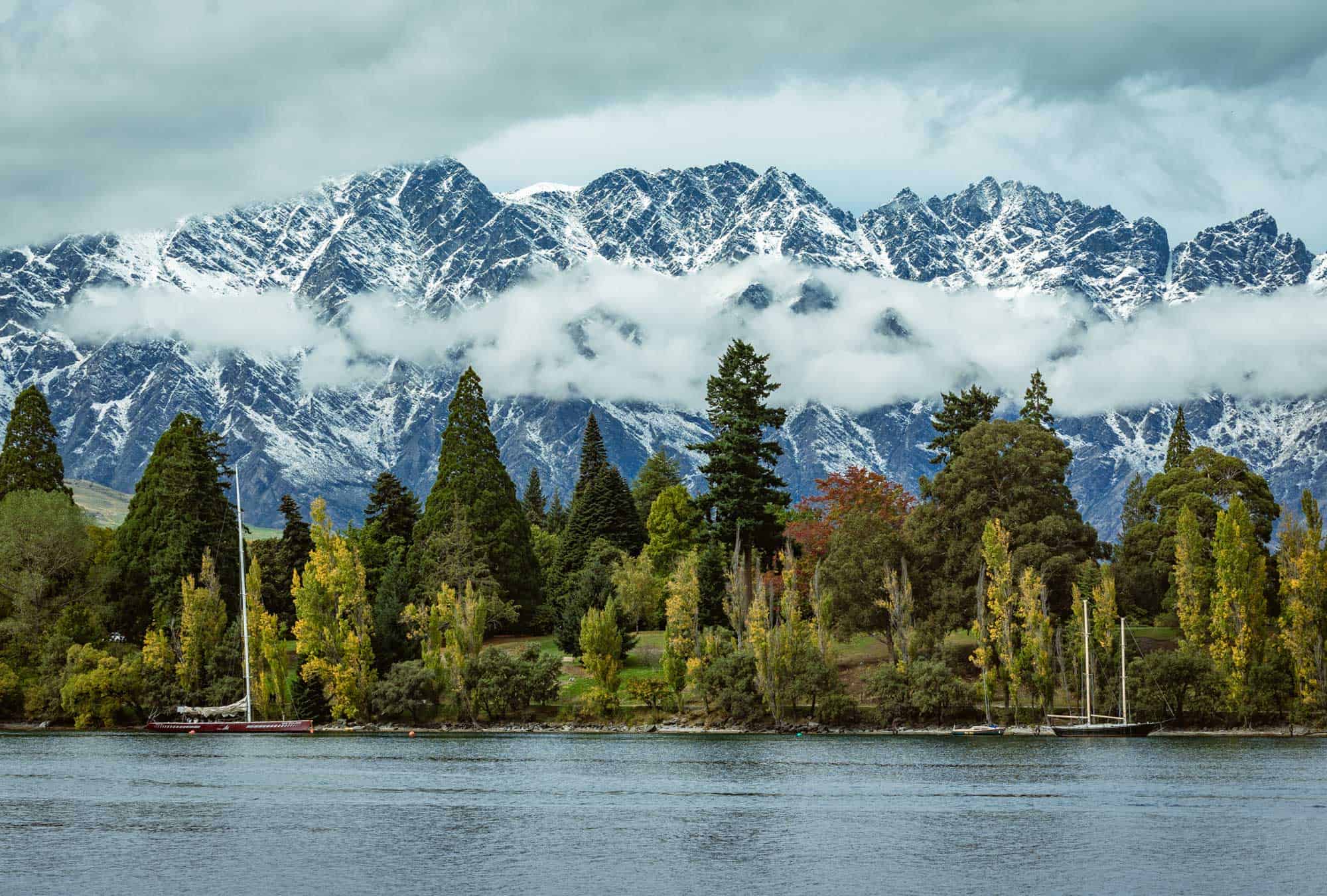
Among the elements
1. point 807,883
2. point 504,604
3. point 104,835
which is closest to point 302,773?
point 104,835

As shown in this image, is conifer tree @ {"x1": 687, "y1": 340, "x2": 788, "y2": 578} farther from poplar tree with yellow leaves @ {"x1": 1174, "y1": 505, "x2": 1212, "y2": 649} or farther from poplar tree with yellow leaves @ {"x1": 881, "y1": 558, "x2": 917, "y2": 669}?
poplar tree with yellow leaves @ {"x1": 1174, "y1": 505, "x2": 1212, "y2": 649}

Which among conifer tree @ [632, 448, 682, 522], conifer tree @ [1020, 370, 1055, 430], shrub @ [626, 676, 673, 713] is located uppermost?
conifer tree @ [1020, 370, 1055, 430]

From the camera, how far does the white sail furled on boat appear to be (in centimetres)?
12038

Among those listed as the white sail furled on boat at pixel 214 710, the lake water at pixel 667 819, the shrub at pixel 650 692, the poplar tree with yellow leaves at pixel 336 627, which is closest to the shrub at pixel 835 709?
the shrub at pixel 650 692

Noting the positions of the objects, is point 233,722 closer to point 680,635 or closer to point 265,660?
point 265,660

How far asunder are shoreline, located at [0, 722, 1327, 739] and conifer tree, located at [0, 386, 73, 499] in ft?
87.0

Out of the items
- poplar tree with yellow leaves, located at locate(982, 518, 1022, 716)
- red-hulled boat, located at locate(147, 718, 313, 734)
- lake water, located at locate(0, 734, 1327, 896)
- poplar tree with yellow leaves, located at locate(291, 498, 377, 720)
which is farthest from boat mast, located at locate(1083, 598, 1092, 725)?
Answer: red-hulled boat, located at locate(147, 718, 313, 734)

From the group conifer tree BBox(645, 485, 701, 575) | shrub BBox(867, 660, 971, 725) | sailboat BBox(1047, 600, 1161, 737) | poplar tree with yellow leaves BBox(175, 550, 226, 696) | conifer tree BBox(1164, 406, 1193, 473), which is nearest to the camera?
sailboat BBox(1047, 600, 1161, 737)

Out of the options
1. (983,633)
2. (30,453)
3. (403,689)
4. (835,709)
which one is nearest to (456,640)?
(403,689)

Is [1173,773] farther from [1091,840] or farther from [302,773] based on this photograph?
[302,773]

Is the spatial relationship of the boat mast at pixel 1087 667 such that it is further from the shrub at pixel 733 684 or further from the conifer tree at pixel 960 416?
the conifer tree at pixel 960 416

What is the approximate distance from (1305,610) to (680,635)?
44.0 metres

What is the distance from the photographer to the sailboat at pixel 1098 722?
108250mm

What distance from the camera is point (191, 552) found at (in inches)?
5207
